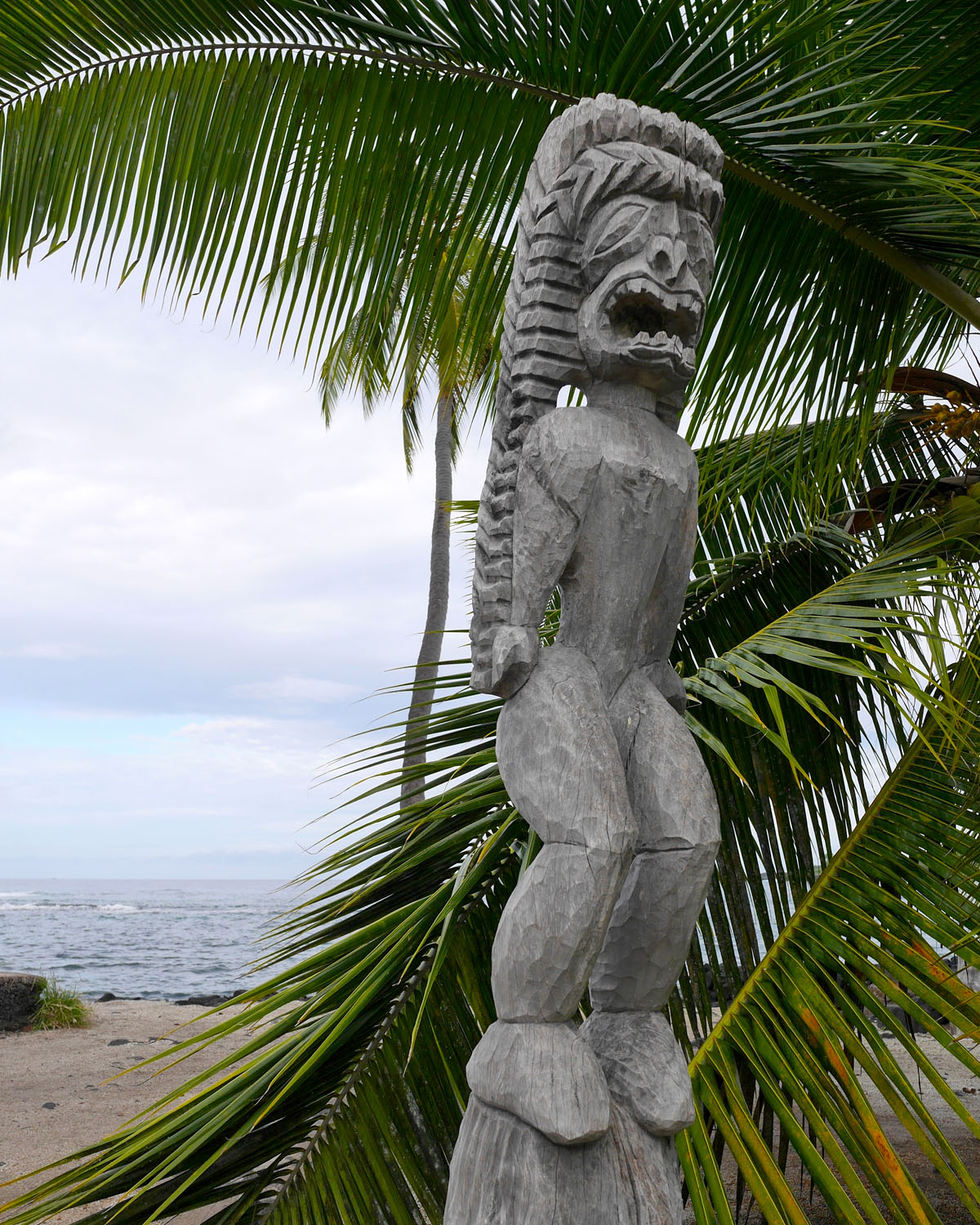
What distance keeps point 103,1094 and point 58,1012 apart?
88.6 inches

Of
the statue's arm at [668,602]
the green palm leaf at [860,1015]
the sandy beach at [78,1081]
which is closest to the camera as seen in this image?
the statue's arm at [668,602]

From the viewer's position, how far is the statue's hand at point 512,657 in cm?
217

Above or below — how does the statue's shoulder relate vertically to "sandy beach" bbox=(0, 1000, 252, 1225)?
above

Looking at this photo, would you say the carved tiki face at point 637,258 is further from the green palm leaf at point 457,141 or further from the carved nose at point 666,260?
the green palm leaf at point 457,141

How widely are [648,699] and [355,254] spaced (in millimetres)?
2504

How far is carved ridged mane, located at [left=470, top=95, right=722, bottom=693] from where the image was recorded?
7.64 feet

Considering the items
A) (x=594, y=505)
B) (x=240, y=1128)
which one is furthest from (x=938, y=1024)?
(x=240, y=1128)

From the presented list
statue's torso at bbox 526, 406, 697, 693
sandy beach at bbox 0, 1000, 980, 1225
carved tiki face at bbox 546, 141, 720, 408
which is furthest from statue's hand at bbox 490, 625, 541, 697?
sandy beach at bbox 0, 1000, 980, 1225

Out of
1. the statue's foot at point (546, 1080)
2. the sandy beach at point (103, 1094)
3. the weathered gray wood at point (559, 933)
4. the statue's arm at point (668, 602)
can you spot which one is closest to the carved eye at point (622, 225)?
the statue's arm at point (668, 602)

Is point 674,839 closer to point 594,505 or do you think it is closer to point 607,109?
point 594,505

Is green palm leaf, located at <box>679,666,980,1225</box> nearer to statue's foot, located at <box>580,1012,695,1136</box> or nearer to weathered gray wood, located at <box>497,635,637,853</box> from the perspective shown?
statue's foot, located at <box>580,1012,695,1136</box>

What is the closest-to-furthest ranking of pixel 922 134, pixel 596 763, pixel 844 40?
pixel 596 763 → pixel 844 40 → pixel 922 134

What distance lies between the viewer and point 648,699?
2291mm

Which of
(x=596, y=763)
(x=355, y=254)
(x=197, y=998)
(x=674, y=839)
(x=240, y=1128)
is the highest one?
(x=355, y=254)
